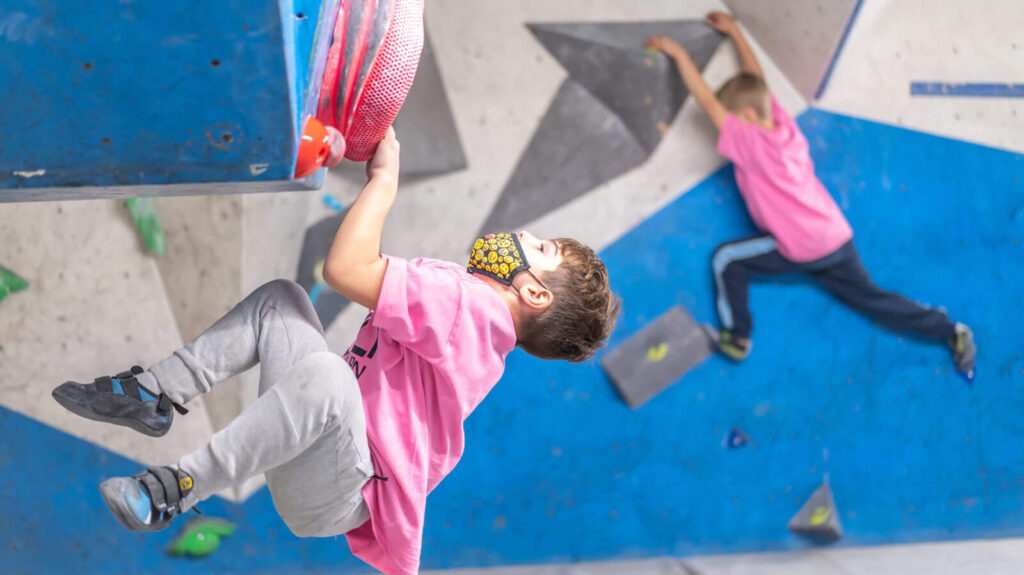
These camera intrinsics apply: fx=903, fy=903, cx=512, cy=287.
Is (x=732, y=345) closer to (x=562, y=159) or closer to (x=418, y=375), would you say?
(x=562, y=159)

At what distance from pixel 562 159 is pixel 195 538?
145cm

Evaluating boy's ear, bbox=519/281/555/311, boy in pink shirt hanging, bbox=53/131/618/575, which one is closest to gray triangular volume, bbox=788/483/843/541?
boy in pink shirt hanging, bbox=53/131/618/575

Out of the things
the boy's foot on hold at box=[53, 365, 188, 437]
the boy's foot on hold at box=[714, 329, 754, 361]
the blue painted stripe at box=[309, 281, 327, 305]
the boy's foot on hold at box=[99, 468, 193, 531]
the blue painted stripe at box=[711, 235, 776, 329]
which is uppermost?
the boy's foot on hold at box=[53, 365, 188, 437]

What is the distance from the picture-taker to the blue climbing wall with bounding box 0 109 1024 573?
2.56 m

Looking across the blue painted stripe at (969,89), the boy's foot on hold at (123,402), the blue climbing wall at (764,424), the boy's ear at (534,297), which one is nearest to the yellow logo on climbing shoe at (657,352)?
the blue climbing wall at (764,424)

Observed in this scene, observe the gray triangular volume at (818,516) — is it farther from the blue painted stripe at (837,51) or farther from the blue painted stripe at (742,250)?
the blue painted stripe at (837,51)

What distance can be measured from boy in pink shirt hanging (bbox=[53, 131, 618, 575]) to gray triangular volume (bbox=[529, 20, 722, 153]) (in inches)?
48.6

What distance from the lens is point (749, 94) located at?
8.23 ft

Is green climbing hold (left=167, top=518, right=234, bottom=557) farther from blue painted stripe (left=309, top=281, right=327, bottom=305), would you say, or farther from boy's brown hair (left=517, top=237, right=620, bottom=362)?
boy's brown hair (left=517, top=237, right=620, bottom=362)

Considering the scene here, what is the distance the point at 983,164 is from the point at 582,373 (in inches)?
55.2

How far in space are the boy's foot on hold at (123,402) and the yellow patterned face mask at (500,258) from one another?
0.49 m

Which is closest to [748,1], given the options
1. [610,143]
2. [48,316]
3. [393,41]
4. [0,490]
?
[610,143]

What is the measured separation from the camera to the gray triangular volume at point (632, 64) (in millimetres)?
2506

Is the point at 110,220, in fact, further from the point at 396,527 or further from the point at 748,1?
the point at 748,1
